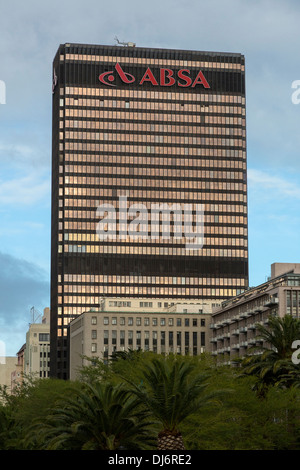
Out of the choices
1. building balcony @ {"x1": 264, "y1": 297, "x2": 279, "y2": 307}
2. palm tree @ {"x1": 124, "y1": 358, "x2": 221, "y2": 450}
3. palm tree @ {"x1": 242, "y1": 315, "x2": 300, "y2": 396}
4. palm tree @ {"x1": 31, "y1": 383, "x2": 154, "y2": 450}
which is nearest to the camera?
palm tree @ {"x1": 124, "y1": 358, "x2": 221, "y2": 450}

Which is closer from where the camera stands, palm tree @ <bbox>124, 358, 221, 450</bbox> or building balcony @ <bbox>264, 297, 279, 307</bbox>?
palm tree @ <bbox>124, 358, 221, 450</bbox>

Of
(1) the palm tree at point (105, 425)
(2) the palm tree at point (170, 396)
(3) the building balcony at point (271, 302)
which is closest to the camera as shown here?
(2) the palm tree at point (170, 396)

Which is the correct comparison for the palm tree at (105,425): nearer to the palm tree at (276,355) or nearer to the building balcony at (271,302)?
the palm tree at (276,355)

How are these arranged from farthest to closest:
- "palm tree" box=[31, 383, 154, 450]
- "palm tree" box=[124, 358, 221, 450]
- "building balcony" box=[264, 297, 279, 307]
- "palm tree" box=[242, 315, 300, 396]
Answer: "building balcony" box=[264, 297, 279, 307], "palm tree" box=[242, 315, 300, 396], "palm tree" box=[31, 383, 154, 450], "palm tree" box=[124, 358, 221, 450]

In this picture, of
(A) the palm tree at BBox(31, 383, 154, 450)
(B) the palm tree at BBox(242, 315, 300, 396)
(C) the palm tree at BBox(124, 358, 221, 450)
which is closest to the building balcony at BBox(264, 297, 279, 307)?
(B) the palm tree at BBox(242, 315, 300, 396)

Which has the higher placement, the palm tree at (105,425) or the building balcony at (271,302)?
the building balcony at (271,302)

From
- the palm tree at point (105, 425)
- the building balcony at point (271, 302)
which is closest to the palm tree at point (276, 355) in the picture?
the palm tree at point (105, 425)

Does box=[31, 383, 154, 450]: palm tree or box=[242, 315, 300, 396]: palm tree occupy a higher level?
box=[242, 315, 300, 396]: palm tree

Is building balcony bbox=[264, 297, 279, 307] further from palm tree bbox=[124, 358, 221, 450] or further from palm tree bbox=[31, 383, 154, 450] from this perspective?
palm tree bbox=[124, 358, 221, 450]

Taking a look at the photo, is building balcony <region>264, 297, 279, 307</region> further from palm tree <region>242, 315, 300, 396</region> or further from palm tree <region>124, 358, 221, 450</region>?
palm tree <region>124, 358, 221, 450</region>

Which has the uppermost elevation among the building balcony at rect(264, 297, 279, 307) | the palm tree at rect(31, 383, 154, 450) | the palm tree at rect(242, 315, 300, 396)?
the building balcony at rect(264, 297, 279, 307)

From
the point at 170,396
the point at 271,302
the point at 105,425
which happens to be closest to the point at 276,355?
the point at 105,425

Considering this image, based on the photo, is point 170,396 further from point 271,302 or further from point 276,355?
point 271,302
